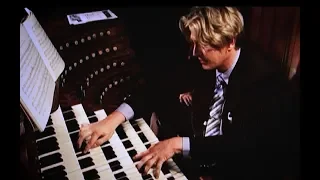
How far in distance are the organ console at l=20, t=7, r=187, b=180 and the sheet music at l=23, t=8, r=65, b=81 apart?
0.04m

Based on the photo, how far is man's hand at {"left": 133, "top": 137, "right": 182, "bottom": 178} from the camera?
161cm

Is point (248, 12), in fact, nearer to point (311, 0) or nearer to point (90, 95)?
point (311, 0)

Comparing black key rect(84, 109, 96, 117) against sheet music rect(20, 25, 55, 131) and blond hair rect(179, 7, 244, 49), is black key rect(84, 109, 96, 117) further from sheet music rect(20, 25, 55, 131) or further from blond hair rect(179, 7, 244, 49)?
blond hair rect(179, 7, 244, 49)

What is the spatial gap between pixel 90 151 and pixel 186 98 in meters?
0.52

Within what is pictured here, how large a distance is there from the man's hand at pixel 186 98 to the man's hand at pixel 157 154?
0.63 ft

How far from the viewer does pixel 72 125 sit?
1.65 m

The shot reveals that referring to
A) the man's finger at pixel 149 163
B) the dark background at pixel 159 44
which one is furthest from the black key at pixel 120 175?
the dark background at pixel 159 44

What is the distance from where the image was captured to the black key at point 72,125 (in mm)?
1640

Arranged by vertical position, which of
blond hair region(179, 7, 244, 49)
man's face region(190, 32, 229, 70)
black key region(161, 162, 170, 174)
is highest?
blond hair region(179, 7, 244, 49)

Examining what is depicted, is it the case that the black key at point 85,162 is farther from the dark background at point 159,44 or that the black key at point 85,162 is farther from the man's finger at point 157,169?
the dark background at point 159,44

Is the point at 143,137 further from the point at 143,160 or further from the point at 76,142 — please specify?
the point at 76,142

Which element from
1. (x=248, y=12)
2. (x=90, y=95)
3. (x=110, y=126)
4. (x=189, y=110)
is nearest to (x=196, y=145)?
(x=189, y=110)

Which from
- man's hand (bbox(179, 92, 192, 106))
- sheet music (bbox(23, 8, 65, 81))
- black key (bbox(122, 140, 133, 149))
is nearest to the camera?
sheet music (bbox(23, 8, 65, 81))

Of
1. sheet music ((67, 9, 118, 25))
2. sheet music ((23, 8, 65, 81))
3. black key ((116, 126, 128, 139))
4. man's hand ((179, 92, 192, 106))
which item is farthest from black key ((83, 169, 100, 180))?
sheet music ((67, 9, 118, 25))
